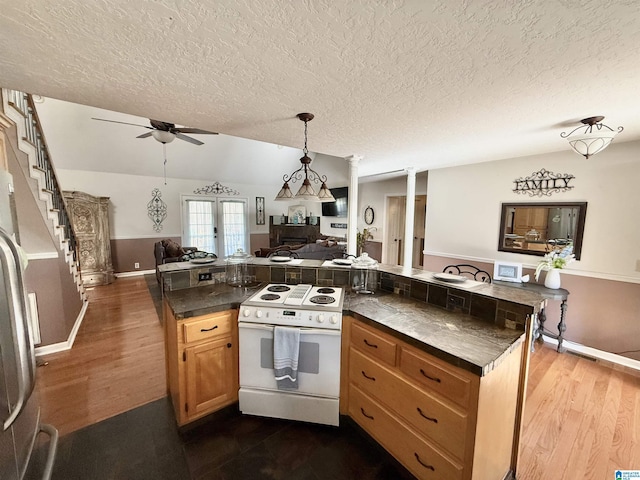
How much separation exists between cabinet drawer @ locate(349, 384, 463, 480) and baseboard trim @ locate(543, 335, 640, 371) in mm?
2867

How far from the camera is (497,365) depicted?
1.19m

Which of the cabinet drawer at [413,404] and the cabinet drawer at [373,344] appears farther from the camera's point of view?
the cabinet drawer at [373,344]

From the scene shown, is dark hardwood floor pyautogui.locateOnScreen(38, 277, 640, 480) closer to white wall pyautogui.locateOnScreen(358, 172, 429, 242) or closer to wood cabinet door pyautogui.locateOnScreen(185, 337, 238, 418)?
wood cabinet door pyautogui.locateOnScreen(185, 337, 238, 418)

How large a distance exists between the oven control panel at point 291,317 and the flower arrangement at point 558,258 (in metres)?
2.71

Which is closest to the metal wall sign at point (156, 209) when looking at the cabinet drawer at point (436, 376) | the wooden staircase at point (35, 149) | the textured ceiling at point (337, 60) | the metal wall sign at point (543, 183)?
the wooden staircase at point (35, 149)

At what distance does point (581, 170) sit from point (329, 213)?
17.2 feet

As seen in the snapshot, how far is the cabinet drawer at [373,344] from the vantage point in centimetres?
147

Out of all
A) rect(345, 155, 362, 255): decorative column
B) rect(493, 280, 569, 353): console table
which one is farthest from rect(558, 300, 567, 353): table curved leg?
rect(345, 155, 362, 255): decorative column

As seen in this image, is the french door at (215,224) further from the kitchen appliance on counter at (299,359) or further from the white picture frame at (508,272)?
the white picture frame at (508,272)

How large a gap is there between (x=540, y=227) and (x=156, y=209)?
747cm

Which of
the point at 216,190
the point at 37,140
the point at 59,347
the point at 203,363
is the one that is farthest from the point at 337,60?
the point at 216,190

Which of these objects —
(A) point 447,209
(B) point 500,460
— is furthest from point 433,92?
(A) point 447,209

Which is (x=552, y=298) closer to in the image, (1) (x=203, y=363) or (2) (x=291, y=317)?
(2) (x=291, y=317)

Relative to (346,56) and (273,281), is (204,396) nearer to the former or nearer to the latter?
(273,281)
